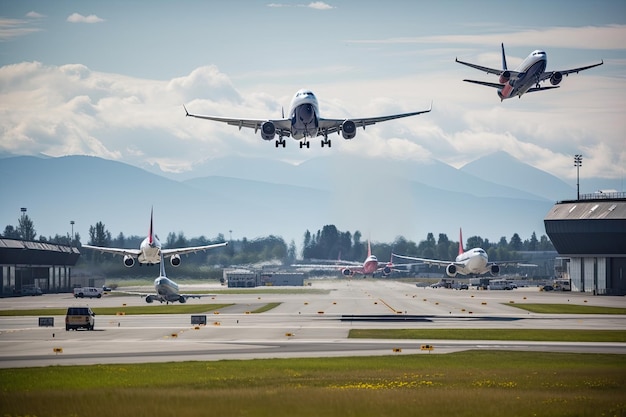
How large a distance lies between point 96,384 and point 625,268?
133m

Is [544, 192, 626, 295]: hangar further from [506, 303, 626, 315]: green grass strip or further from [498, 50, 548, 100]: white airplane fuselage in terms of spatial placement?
[498, 50, 548, 100]: white airplane fuselage

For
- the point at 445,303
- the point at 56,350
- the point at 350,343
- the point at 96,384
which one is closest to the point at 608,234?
the point at 445,303

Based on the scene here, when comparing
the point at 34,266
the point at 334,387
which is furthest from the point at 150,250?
the point at 334,387

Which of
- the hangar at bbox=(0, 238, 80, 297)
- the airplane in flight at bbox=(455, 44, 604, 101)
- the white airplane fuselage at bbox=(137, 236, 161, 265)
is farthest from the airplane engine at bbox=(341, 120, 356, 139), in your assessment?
the hangar at bbox=(0, 238, 80, 297)

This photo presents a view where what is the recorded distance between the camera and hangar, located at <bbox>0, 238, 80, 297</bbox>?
16412 centimetres

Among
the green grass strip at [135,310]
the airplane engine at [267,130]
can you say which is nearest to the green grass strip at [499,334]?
the airplane engine at [267,130]

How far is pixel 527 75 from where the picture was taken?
318 feet

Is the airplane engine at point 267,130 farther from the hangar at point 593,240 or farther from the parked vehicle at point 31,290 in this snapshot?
the parked vehicle at point 31,290

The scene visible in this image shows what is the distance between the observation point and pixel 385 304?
126m

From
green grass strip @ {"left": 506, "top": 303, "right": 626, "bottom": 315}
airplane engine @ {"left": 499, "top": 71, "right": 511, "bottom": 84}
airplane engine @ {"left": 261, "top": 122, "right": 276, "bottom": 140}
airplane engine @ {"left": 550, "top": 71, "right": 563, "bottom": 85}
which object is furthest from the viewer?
green grass strip @ {"left": 506, "top": 303, "right": 626, "bottom": 315}

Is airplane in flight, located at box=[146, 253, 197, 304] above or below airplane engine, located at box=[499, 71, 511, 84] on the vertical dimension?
below

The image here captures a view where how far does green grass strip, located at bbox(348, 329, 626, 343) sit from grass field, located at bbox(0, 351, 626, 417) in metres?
12.9

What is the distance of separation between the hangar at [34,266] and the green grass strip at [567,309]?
85419mm

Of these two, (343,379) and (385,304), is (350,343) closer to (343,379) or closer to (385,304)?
(343,379)
